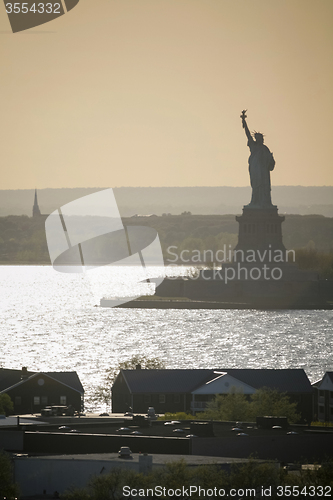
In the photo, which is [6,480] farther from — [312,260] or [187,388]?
[312,260]

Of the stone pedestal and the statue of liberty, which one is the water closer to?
the stone pedestal

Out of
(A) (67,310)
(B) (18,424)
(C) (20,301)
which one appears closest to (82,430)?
(B) (18,424)

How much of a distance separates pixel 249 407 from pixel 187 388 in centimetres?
456

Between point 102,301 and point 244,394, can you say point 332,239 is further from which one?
point 244,394

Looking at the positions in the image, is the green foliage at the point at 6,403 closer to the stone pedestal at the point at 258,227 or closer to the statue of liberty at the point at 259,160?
the statue of liberty at the point at 259,160

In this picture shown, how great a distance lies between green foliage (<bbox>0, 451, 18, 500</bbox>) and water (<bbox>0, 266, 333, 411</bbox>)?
18.0 metres

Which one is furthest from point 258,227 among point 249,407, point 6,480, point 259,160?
point 6,480

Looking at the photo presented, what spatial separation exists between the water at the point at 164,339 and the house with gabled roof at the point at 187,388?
2342mm

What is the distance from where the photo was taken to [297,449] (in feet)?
67.1

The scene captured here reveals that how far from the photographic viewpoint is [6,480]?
17016 millimetres

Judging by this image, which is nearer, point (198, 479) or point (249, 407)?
point (198, 479)

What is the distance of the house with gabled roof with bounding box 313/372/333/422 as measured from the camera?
33.5 metres

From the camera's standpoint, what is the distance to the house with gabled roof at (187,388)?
3334 centimetres

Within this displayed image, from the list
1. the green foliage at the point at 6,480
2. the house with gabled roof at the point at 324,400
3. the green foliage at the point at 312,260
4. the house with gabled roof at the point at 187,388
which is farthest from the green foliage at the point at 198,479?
the green foliage at the point at 312,260
